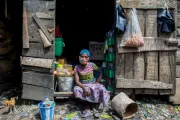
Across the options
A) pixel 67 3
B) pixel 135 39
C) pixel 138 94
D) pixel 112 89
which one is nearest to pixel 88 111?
pixel 112 89

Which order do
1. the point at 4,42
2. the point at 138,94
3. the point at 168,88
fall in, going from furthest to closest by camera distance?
the point at 4,42 → the point at 138,94 → the point at 168,88

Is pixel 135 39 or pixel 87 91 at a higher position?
pixel 135 39

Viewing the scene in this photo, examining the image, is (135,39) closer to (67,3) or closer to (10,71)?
(10,71)

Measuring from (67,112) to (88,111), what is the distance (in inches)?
17.5

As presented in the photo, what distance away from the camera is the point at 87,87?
14.3 ft

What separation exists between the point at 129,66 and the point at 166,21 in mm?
1175

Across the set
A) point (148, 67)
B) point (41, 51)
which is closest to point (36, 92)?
point (41, 51)

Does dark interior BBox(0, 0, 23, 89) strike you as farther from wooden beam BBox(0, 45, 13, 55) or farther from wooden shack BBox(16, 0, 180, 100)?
wooden shack BBox(16, 0, 180, 100)

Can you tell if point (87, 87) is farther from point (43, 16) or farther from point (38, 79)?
point (43, 16)

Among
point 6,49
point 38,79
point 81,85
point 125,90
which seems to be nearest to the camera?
point 81,85

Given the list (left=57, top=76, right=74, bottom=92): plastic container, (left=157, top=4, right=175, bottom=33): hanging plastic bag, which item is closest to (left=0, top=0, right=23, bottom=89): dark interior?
(left=57, top=76, right=74, bottom=92): plastic container

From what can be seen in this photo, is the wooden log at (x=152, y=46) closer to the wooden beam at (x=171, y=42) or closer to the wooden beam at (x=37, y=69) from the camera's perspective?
the wooden beam at (x=171, y=42)

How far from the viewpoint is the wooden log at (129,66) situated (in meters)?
4.58

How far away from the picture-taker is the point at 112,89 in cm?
478
